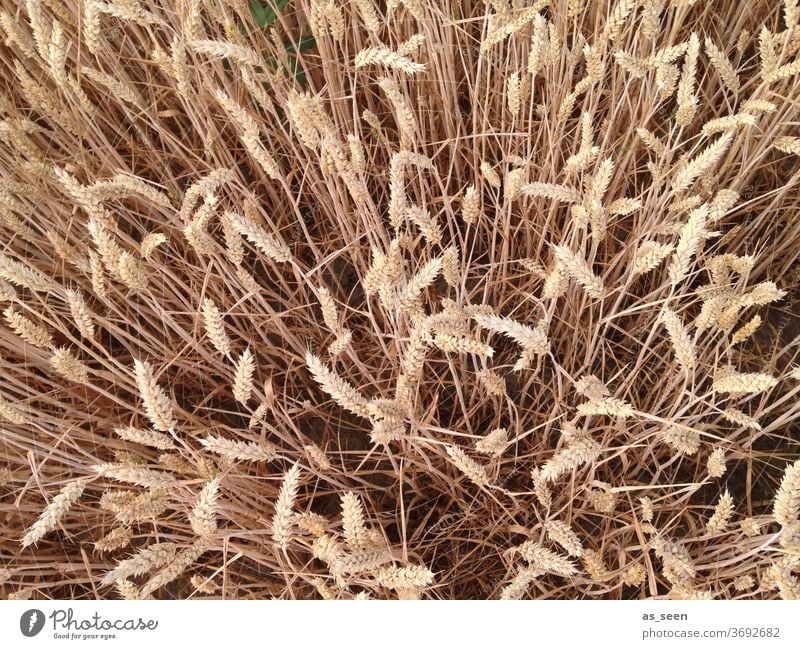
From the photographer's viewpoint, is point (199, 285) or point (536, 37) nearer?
point (536, 37)

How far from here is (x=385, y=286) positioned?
84 cm

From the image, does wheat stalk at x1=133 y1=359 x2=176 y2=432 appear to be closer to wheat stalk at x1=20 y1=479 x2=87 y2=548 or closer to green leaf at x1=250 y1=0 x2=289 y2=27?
wheat stalk at x1=20 y1=479 x2=87 y2=548

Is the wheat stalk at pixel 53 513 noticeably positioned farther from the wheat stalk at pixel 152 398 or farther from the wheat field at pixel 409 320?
the wheat stalk at pixel 152 398

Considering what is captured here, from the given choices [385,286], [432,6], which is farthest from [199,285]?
[432,6]

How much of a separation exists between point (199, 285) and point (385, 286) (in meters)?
0.66
